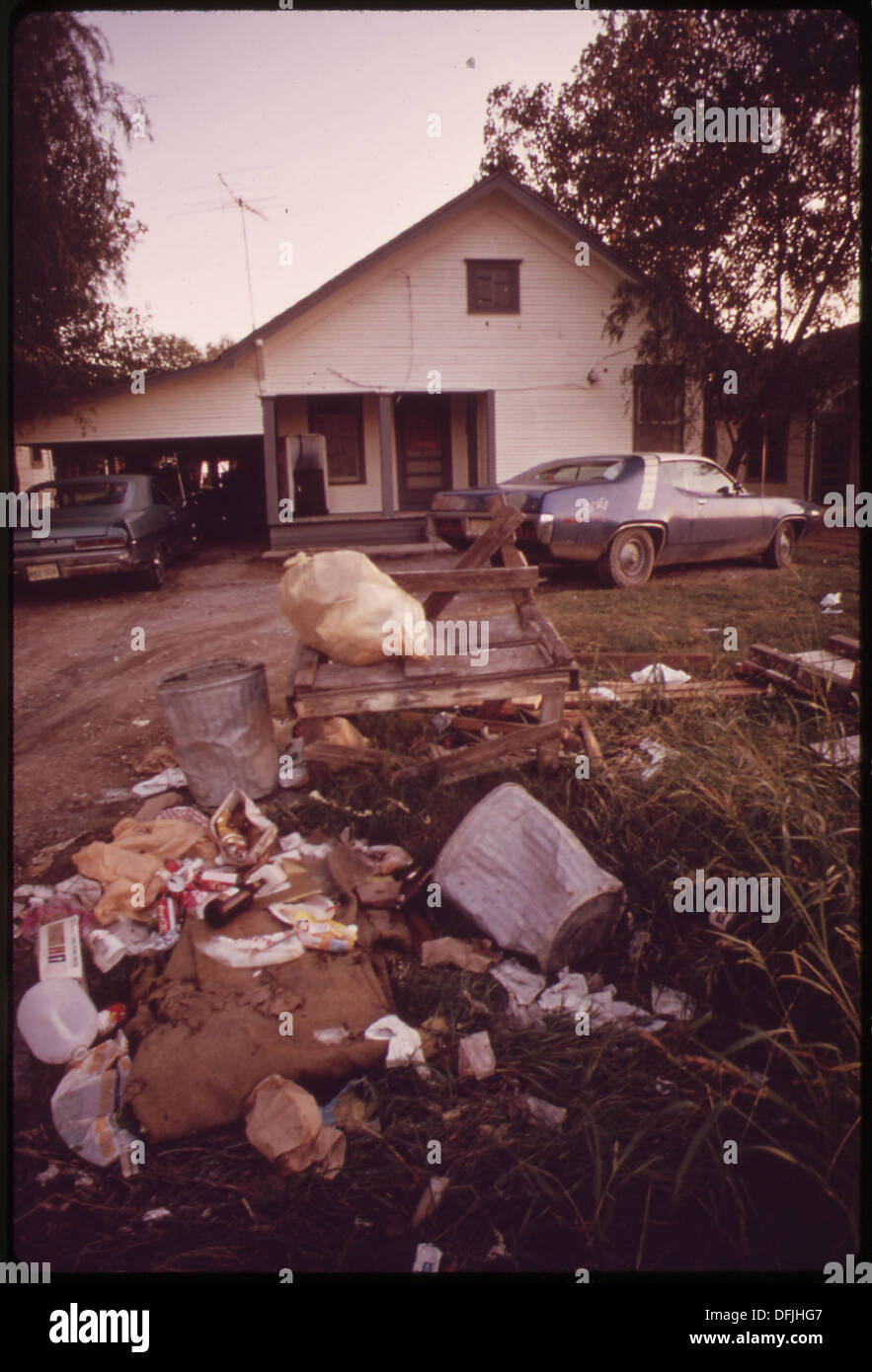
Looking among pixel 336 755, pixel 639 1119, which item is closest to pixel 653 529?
pixel 336 755

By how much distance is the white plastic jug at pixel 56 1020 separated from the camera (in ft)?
7.98

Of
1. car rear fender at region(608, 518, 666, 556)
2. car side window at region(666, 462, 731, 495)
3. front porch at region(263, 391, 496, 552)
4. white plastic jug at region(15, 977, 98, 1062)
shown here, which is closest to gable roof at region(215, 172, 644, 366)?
front porch at region(263, 391, 496, 552)

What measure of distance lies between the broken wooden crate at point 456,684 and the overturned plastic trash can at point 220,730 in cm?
24

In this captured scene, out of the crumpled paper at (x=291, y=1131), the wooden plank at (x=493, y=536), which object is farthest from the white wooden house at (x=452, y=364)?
the crumpled paper at (x=291, y=1131)

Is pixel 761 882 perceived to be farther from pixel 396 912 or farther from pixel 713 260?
pixel 713 260

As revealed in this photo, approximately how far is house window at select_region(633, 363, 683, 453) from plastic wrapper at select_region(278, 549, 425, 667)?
1327cm

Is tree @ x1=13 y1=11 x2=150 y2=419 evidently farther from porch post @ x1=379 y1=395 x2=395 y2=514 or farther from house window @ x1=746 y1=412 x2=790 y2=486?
house window @ x1=746 y1=412 x2=790 y2=486

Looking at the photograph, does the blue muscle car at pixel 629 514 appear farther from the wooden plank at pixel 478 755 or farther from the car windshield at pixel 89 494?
the wooden plank at pixel 478 755

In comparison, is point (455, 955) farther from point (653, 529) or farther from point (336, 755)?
point (653, 529)

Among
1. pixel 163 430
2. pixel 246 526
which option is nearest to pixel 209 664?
pixel 163 430

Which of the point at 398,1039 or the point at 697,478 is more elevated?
the point at 697,478

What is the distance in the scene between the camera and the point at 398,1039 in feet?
7.73

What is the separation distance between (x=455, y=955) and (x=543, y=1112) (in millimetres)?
671

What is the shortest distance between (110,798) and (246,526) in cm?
1867
